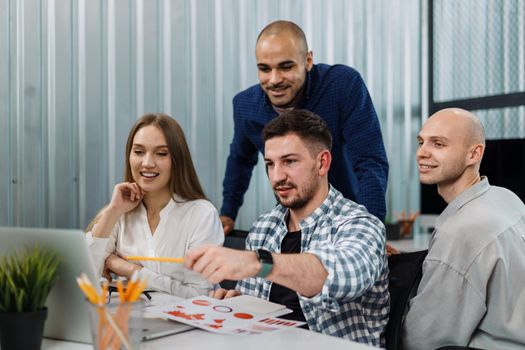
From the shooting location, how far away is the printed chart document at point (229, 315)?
4.09 feet

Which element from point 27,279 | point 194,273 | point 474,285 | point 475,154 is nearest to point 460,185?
point 475,154

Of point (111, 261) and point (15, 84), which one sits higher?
point (15, 84)

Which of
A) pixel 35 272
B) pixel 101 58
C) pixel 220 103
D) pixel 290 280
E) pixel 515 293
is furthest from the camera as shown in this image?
pixel 220 103

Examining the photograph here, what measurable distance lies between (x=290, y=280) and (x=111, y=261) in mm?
1045

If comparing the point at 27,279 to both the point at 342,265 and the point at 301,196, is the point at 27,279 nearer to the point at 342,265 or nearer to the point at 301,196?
the point at 342,265

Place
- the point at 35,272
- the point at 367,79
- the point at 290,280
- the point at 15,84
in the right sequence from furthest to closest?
1. the point at 367,79
2. the point at 15,84
3. the point at 290,280
4. the point at 35,272

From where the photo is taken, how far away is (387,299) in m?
1.58

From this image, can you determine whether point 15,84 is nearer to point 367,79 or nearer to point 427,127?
point 427,127

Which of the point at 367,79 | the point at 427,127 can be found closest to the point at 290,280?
the point at 427,127

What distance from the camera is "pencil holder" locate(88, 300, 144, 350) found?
3.12 ft

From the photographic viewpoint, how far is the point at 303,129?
175cm

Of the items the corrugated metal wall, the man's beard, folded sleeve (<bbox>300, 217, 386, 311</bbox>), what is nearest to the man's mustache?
the man's beard

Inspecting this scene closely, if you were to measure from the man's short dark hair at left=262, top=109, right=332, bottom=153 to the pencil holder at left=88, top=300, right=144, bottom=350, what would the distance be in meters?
0.89

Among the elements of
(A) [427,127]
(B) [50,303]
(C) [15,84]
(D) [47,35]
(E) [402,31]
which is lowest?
(B) [50,303]
